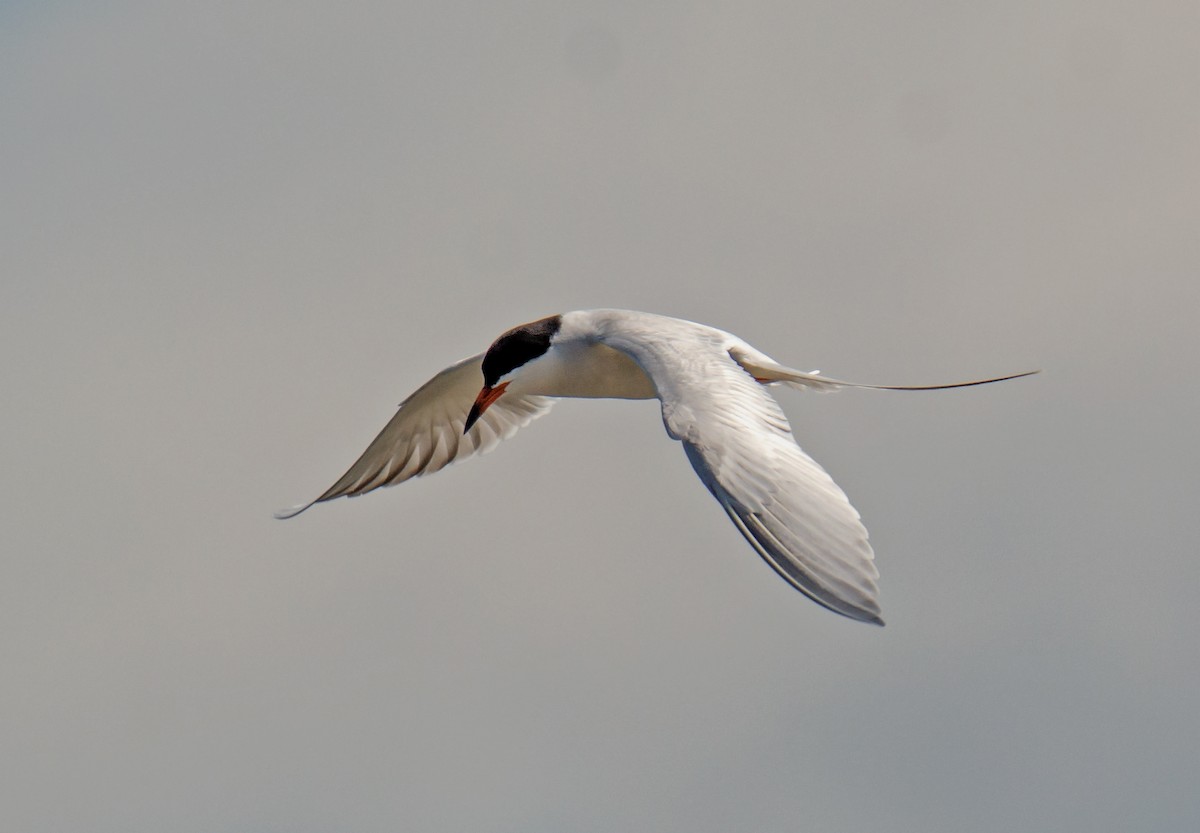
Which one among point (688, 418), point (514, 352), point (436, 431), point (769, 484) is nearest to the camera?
point (769, 484)

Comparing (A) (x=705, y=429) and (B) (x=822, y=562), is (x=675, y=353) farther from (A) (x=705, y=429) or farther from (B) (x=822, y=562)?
(B) (x=822, y=562)

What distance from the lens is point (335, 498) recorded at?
1402cm

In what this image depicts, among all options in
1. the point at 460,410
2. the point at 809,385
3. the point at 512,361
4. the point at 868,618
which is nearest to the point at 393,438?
the point at 460,410

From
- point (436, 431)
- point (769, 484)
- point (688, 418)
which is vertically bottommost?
point (769, 484)

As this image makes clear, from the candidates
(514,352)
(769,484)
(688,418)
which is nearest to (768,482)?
(769,484)

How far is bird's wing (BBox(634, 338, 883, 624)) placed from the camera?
26.8 feet

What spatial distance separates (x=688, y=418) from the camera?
9.77 metres

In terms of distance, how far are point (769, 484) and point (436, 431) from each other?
6048mm

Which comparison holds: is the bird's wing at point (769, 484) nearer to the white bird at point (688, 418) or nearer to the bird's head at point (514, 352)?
the white bird at point (688, 418)

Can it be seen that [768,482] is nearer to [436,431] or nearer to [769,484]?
[769,484]

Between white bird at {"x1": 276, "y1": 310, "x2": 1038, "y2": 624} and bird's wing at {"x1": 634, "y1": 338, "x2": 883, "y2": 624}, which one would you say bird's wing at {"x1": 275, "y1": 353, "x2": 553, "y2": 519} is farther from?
bird's wing at {"x1": 634, "y1": 338, "x2": 883, "y2": 624}

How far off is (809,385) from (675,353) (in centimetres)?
226

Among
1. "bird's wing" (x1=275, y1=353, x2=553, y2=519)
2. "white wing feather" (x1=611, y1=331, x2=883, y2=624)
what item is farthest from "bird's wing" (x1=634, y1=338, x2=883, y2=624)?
"bird's wing" (x1=275, y1=353, x2=553, y2=519)

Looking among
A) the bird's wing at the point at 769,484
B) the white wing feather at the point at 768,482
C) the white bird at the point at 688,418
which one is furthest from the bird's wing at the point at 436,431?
the bird's wing at the point at 769,484
